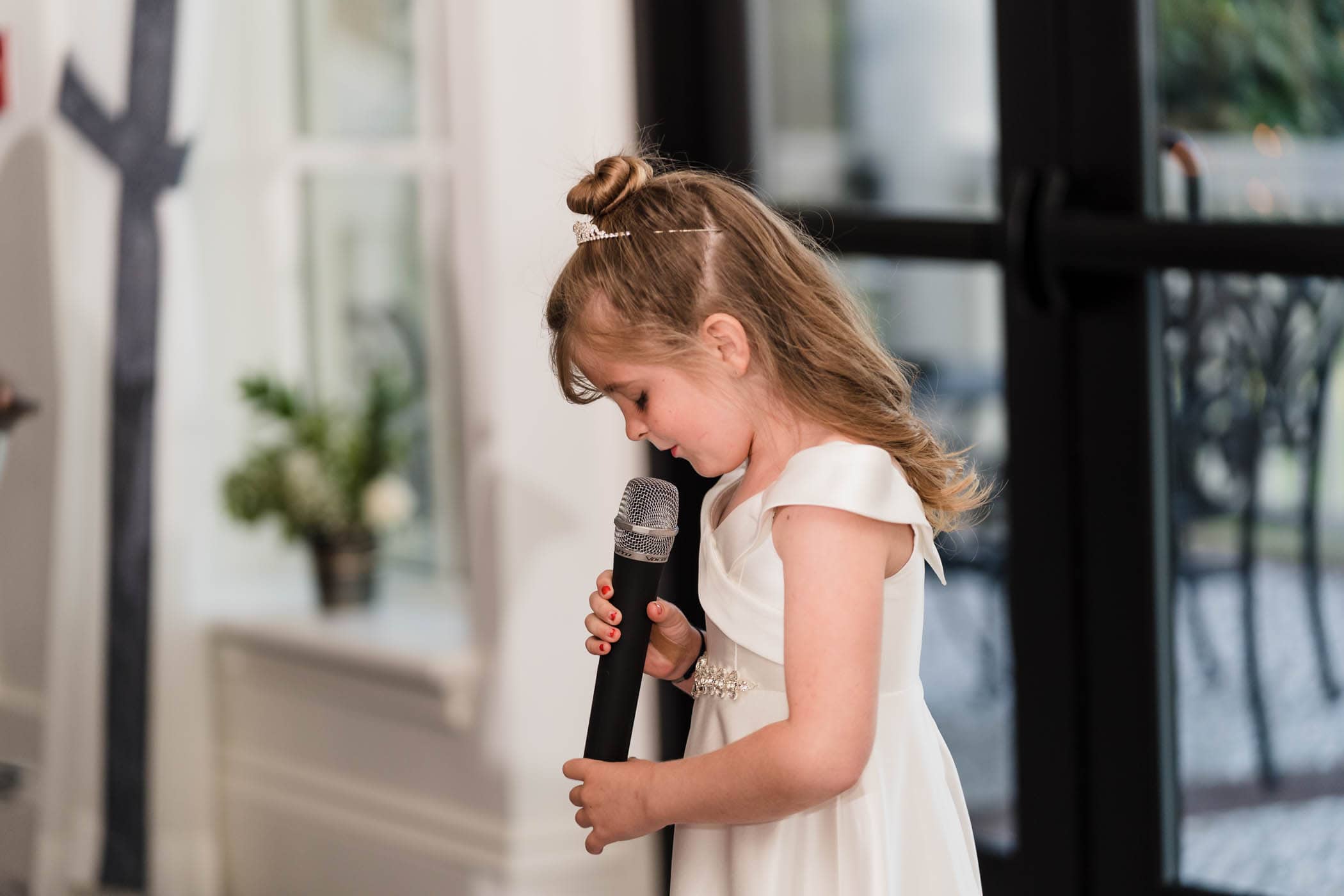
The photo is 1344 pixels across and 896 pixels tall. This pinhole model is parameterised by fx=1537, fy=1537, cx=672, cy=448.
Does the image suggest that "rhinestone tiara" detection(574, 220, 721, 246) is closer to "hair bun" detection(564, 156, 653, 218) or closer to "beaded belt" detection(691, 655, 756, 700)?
"hair bun" detection(564, 156, 653, 218)

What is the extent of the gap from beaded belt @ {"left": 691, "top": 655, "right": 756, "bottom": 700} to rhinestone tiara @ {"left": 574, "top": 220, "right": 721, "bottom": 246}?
37 cm

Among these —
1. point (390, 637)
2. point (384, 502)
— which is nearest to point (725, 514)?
point (390, 637)

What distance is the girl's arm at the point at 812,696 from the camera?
1.14 m

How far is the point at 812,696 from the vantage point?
3.76 feet

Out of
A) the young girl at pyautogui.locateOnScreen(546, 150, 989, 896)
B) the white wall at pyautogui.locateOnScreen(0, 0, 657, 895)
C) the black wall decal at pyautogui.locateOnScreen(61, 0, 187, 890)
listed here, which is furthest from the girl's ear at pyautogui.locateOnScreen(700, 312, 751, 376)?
the black wall decal at pyautogui.locateOnScreen(61, 0, 187, 890)

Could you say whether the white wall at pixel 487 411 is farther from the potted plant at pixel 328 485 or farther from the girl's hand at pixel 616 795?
the girl's hand at pixel 616 795

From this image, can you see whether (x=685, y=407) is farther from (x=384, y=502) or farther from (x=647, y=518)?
(x=384, y=502)

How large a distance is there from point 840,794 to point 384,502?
5.58 feet

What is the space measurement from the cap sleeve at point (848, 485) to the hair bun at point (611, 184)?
0.26 metres

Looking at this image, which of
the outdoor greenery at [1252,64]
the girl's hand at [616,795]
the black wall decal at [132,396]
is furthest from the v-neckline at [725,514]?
the black wall decal at [132,396]

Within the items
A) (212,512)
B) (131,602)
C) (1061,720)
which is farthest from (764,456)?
(212,512)

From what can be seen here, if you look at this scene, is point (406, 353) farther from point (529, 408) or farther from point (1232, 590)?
point (1232, 590)

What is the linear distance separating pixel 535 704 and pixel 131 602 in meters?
0.70

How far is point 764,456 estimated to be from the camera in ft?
4.28
